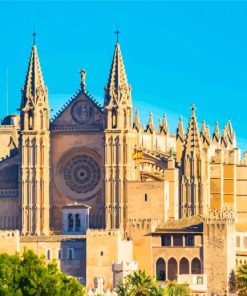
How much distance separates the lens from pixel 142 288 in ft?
501

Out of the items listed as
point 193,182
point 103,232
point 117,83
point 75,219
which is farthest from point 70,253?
point 117,83

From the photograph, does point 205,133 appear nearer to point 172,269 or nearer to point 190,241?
point 172,269

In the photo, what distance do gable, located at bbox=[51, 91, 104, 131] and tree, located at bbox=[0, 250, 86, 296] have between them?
31214mm

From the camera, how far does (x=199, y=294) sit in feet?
535

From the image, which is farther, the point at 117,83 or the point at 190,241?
the point at 117,83

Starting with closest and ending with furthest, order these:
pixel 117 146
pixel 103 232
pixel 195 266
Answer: pixel 103 232
pixel 195 266
pixel 117 146

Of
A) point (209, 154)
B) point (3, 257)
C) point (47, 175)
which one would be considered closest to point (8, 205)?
point (47, 175)

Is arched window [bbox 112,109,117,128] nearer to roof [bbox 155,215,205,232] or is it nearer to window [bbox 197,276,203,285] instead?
roof [bbox 155,215,205,232]

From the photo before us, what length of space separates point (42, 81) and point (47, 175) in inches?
255

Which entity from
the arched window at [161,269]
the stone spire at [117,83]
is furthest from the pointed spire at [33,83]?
the arched window at [161,269]

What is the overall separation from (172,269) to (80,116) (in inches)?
570

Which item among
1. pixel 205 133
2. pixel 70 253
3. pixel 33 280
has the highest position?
pixel 205 133

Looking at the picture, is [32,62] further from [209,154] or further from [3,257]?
[3,257]

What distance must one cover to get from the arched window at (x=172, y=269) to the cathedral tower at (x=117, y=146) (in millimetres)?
6210
